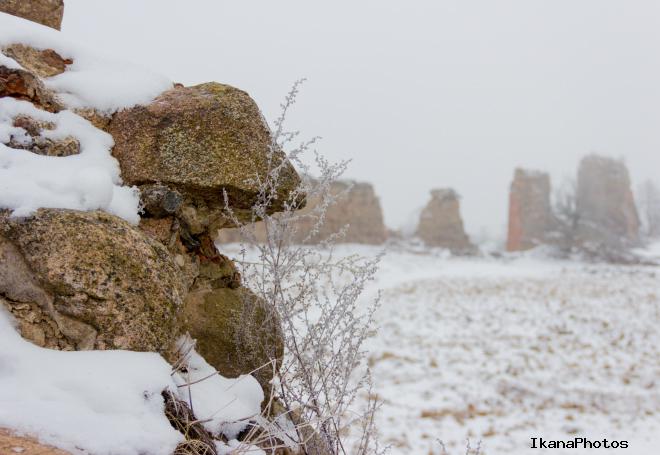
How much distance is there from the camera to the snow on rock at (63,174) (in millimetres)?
1798

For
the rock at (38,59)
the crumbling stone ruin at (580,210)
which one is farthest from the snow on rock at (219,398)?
the crumbling stone ruin at (580,210)

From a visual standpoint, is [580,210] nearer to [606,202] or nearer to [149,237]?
[606,202]

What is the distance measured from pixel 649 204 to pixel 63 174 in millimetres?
53615

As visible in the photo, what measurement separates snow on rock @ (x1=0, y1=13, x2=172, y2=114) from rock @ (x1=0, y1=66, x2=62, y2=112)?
0.12 meters

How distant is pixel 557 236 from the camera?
27625mm

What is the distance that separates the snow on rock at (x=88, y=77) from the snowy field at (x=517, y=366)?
3.11 meters

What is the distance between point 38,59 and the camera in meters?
2.46

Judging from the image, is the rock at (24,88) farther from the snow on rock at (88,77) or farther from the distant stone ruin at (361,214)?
the distant stone ruin at (361,214)

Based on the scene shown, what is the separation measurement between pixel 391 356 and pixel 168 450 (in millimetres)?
6613

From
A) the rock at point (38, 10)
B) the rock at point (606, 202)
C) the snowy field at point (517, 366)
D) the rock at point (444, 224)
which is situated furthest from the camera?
the rock at point (444, 224)

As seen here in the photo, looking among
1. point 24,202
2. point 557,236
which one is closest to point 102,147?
point 24,202

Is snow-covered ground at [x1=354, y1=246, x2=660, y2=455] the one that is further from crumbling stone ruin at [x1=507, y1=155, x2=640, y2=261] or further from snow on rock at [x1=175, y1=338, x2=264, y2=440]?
crumbling stone ruin at [x1=507, y1=155, x2=640, y2=261]

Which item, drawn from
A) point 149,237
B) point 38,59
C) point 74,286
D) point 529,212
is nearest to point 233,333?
point 149,237

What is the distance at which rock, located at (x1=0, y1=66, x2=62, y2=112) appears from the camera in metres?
2.09
